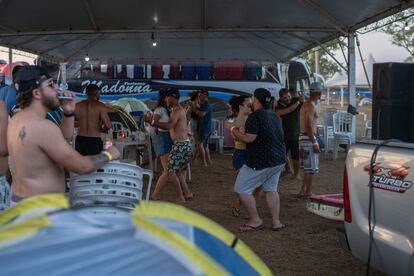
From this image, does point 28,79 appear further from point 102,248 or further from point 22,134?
point 102,248

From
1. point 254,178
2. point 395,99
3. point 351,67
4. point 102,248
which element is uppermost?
point 351,67

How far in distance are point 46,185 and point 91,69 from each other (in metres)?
13.4

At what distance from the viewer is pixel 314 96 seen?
7234mm

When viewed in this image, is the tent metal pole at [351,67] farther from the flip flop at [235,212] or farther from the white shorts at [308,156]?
the flip flop at [235,212]

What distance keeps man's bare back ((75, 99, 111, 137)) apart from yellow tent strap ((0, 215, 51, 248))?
5.29 metres

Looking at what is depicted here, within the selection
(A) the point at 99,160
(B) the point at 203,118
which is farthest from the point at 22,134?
(B) the point at 203,118

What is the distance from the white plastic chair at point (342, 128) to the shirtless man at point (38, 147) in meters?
10.0

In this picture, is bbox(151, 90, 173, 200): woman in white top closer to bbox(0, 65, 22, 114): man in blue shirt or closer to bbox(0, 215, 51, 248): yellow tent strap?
bbox(0, 65, 22, 114): man in blue shirt

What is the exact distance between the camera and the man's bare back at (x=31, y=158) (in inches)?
109

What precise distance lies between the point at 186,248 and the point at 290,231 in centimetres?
451

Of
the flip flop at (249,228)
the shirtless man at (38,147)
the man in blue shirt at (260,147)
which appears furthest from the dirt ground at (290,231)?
the shirtless man at (38,147)

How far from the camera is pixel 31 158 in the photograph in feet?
9.25

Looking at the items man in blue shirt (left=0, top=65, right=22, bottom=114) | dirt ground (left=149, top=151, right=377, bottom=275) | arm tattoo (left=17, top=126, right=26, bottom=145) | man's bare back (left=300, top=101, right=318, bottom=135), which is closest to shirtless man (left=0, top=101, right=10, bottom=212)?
arm tattoo (left=17, top=126, right=26, bottom=145)

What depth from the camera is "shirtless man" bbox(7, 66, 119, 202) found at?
9.08ft
